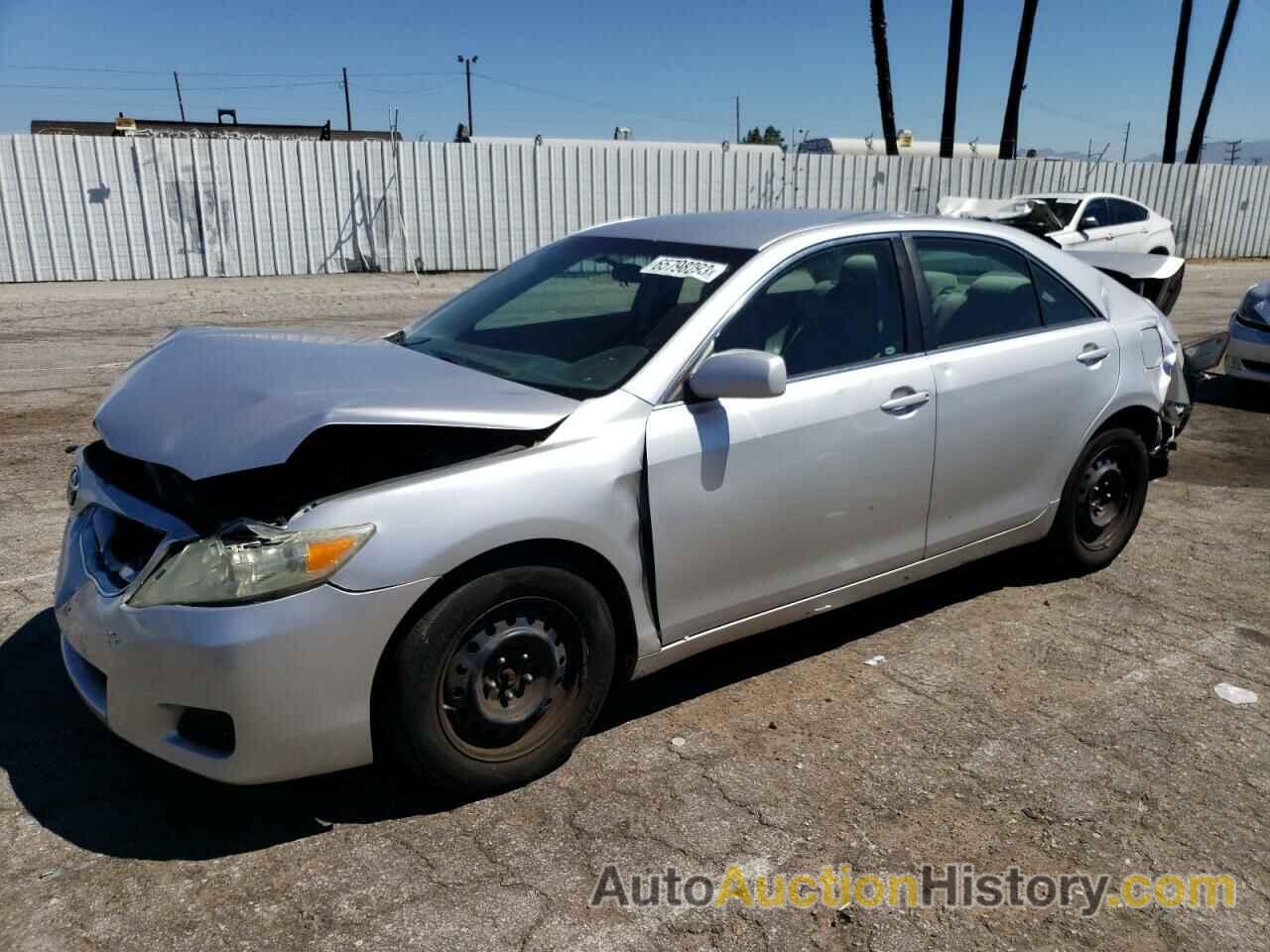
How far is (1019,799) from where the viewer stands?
3205 mm

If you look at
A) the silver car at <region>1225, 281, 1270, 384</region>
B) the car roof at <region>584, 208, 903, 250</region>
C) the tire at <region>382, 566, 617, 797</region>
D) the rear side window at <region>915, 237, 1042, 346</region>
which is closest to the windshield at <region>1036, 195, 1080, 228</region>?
the silver car at <region>1225, 281, 1270, 384</region>

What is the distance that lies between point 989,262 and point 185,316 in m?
12.5

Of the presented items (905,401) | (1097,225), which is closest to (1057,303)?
(905,401)

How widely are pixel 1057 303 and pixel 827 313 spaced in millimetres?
1367

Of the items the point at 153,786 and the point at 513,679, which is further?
the point at 153,786

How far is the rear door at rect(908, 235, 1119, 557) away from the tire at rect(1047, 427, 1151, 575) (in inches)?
7.7

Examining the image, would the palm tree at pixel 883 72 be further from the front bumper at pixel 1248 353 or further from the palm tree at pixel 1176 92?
the front bumper at pixel 1248 353

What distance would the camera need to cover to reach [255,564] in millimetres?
2684

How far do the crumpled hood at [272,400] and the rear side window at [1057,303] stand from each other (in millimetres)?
2425

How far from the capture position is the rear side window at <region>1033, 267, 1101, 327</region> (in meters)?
4.57

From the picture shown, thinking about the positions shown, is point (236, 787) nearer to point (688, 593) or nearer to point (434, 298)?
point (688, 593)

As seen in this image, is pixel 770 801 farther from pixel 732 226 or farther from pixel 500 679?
pixel 732 226

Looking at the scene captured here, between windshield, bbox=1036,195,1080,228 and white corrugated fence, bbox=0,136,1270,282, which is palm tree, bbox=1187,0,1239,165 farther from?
windshield, bbox=1036,195,1080,228

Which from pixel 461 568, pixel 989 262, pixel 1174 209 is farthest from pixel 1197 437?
pixel 1174 209
